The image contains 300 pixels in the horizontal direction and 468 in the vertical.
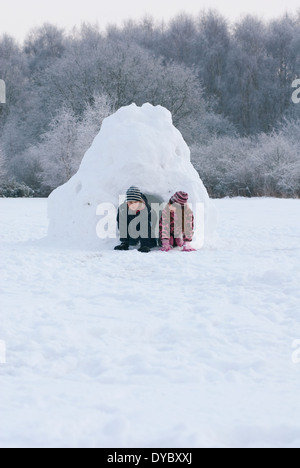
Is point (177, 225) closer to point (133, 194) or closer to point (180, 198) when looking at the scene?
point (180, 198)

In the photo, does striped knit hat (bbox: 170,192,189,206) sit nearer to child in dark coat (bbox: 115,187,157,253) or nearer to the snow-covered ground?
child in dark coat (bbox: 115,187,157,253)

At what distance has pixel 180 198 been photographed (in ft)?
24.8

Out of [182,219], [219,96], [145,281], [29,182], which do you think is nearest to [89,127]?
[29,182]

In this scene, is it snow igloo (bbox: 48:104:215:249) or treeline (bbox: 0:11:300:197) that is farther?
treeline (bbox: 0:11:300:197)

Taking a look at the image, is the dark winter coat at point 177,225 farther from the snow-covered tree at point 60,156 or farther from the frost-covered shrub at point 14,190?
the frost-covered shrub at point 14,190

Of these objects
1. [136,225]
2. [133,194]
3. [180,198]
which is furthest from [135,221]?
[180,198]

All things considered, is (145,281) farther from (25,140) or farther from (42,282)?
(25,140)

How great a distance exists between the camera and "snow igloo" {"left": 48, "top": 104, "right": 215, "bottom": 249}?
7.96 meters

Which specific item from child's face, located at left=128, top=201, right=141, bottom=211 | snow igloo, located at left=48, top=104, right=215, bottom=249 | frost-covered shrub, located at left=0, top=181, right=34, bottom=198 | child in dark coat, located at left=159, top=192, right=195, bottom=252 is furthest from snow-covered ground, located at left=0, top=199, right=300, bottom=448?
frost-covered shrub, located at left=0, top=181, right=34, bottom=198

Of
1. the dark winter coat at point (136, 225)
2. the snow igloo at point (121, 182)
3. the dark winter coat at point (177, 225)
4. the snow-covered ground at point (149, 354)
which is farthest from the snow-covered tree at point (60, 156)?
the snow-covered ground at point (149, 354)

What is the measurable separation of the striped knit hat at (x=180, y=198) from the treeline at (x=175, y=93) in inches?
562

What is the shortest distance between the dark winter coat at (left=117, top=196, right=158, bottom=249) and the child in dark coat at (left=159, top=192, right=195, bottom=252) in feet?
0.54

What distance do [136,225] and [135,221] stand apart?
6cm

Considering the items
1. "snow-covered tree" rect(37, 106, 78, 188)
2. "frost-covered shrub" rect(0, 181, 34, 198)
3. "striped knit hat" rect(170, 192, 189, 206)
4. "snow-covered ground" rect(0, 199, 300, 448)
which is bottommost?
"snow-covered ground" rect(0, 199, 300, 448)
